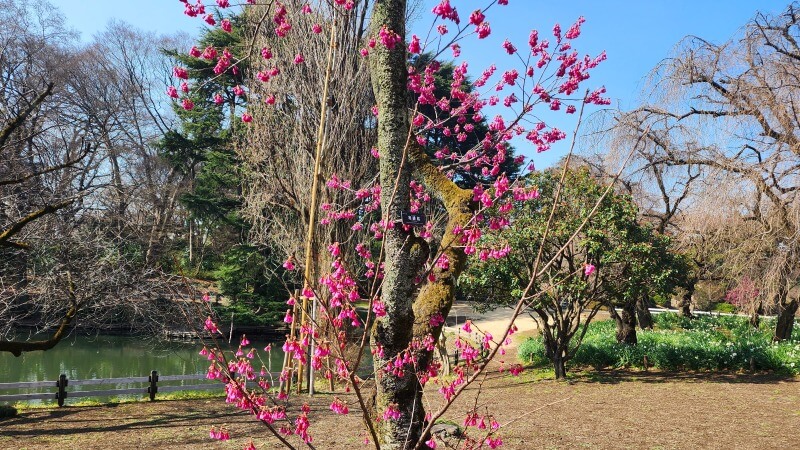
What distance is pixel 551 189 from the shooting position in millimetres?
11641

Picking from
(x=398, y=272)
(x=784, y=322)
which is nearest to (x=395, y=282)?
(x=398, y=272)

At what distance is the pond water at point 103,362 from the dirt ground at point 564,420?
14.2 ft

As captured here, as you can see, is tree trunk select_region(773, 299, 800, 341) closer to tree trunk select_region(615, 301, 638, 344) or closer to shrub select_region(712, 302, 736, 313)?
tree trunk select_region(615, 301, 638, 344)

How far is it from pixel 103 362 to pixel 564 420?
14.7 m

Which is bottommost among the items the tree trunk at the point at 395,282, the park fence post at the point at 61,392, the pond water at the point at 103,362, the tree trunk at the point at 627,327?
the pond water at the point at 103,362

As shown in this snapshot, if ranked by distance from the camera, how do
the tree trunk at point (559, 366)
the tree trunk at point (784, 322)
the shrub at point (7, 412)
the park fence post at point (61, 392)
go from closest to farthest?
the shrub at point (7, 412)
the park fence post at point (61, 392)
the tree trunk at point (559, 366)
the tree trunk at point (784, 322)

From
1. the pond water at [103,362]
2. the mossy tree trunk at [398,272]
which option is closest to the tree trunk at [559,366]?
the pond water at [103,362]

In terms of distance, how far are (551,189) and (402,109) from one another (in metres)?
9.21

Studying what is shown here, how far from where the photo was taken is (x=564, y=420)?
813 cm

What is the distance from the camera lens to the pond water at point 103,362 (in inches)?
589

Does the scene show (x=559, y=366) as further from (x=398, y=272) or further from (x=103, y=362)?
Result: (x=103, y=362)

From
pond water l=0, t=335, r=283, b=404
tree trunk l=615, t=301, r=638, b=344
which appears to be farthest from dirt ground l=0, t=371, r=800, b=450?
pond water l=0, t=335, r=283, b=404

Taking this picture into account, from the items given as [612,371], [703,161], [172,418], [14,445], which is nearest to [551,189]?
[703,161]

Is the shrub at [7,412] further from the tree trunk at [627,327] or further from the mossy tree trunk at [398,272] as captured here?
the tree trunk at [627,327]
